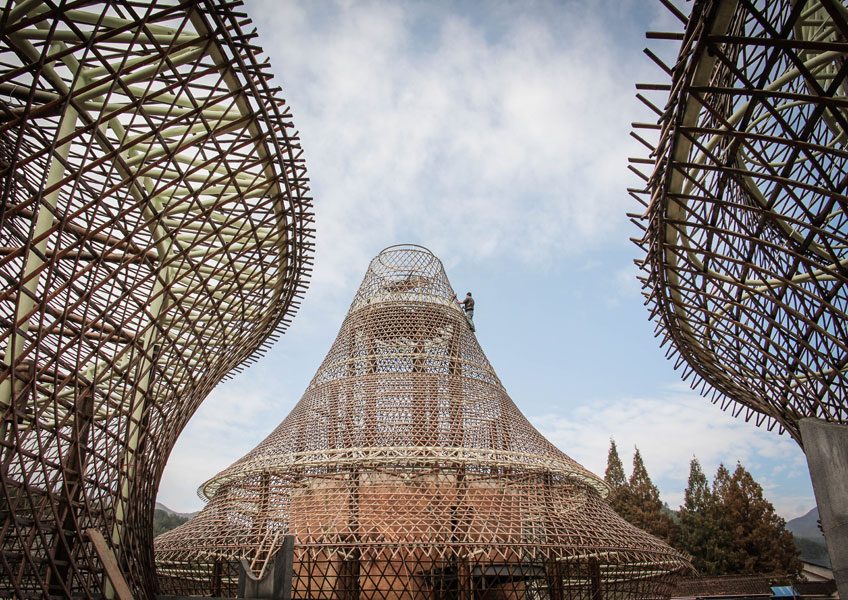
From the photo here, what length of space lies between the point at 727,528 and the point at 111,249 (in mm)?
44611

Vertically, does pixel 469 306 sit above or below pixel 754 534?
above

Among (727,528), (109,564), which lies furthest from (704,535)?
(109,564)

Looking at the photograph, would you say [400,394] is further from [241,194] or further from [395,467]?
[241,194]

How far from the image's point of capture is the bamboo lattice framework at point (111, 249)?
7.77 m

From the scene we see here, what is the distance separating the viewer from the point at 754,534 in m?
38.3

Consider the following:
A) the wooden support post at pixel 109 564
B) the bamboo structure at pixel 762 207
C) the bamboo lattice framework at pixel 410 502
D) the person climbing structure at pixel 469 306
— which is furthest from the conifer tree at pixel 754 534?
the wooden support post at pixel 109 564

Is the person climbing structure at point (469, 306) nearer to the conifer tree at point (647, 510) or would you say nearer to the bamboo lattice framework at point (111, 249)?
the bamboo lattice framework at point (111, 249)

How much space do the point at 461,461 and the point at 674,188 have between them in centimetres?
1042

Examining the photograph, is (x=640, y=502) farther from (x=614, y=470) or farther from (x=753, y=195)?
(x=753, y=195)

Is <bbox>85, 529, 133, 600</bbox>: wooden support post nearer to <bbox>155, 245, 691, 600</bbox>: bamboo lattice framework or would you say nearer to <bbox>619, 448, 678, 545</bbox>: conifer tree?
<bbox>155, 245, 691, 600</bbox>: bamboo lattice framework

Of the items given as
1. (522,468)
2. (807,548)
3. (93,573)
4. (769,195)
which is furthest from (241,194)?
(807,548)

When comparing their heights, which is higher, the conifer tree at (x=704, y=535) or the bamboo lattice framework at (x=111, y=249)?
the bamboo lattice framework at (x=111, y=249)

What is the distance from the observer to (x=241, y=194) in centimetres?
1034

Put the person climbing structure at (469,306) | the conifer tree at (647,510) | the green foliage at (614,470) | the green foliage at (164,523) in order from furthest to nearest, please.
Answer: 1. the green foliage at (164,523)
2. the green foliage at (614,470)
3. the conifer tree at (647,510)
4. the person climbing structure at (469,306)
